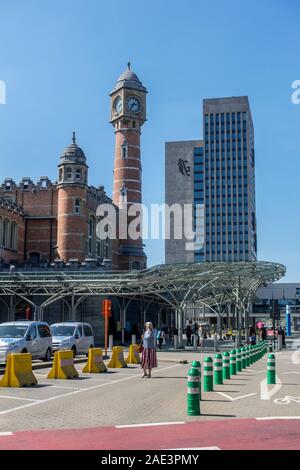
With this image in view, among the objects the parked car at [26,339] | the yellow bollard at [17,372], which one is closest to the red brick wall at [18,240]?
the parked car at [26,339]

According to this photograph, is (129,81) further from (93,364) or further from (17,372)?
(17,372)

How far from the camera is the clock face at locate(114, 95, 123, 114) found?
67544mm

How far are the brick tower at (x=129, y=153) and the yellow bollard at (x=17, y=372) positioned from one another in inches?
1964

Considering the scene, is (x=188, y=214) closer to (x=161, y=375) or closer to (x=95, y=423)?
(x=161, y=375)

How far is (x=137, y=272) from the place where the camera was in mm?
37844

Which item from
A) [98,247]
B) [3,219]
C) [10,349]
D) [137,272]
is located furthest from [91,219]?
[10,349]

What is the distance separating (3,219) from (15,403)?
140 feet

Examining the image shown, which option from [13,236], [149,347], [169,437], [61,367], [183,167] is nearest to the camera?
[169,437]

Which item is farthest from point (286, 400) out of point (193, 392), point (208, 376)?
point (193, 392)

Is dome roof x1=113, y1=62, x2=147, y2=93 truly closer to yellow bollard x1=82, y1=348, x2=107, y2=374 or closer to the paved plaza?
yellow bollard x1=82, y1=348, x2=107, y2=374

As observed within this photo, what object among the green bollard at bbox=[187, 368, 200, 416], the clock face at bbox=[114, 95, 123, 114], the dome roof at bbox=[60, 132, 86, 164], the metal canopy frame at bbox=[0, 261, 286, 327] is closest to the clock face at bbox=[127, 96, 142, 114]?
the clock face at bbox=[114, 95, 123, 114]

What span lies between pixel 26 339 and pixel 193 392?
12362mm

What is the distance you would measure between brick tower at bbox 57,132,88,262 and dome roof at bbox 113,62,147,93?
53.4ft

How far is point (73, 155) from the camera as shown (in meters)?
54.3
